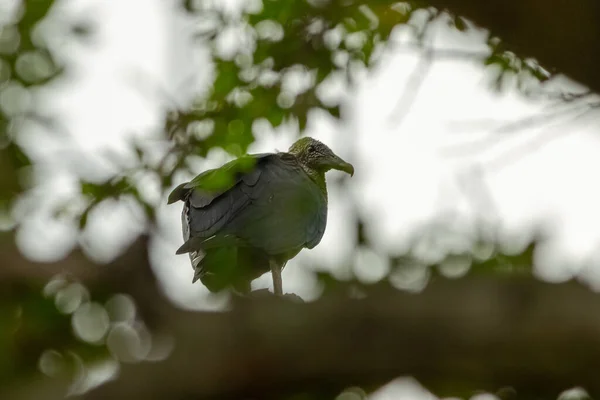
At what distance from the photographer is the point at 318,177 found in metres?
5.89

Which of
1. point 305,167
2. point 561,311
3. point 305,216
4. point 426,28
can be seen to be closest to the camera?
point 561,311

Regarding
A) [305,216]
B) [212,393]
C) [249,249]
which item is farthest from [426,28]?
[212,393]

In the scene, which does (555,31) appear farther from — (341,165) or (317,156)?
(317,156)

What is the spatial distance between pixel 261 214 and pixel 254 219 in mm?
49

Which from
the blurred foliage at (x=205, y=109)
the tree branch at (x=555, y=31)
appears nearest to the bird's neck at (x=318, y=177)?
the blurred foliage at (x=205, y=109)

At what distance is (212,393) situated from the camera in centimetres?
116

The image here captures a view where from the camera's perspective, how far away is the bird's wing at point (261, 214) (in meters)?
4.78

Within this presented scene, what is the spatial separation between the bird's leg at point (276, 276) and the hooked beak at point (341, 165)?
2.62 feet

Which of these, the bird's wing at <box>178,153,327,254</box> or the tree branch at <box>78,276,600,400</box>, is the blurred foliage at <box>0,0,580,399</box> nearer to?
the tree branch at <box>78,276,600,400</box>

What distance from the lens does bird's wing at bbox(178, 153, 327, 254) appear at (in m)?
4.78

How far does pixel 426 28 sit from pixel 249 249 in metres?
1.63

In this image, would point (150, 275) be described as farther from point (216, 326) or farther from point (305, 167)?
point (305, 167)

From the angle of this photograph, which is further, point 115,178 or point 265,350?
point 115,178

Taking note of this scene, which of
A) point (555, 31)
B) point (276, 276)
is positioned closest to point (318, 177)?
point (276, 276)
